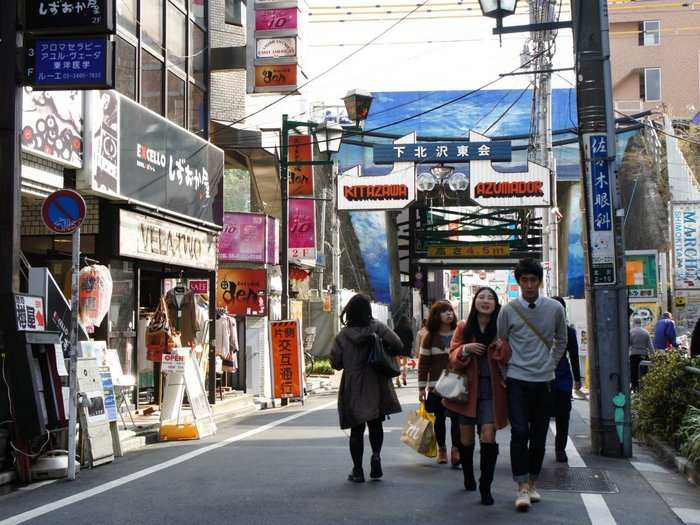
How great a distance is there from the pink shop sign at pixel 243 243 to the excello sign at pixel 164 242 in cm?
505

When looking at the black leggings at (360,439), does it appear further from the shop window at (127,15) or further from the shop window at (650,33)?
the shop window at (650,33)

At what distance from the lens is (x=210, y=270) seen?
18.4 metres

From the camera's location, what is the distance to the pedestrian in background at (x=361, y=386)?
849cm

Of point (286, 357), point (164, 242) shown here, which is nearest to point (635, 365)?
point (286, 357)

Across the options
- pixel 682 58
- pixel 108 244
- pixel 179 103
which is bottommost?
pixel 108 244

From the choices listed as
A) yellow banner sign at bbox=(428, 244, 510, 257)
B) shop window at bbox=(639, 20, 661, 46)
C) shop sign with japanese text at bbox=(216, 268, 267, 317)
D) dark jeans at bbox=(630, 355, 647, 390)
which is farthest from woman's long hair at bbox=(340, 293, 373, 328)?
shop window at bbox=(639, 20, 661, 46)

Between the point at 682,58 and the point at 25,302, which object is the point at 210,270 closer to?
the point at 25,302

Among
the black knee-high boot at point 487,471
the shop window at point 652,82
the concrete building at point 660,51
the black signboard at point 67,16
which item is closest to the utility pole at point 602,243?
the black knee-high boot at point 487,471

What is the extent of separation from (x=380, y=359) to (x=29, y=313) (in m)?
4.03

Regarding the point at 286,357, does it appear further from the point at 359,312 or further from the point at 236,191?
the point at 236,191

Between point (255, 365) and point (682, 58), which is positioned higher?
point (682, 58)

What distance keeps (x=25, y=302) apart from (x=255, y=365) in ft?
41.0

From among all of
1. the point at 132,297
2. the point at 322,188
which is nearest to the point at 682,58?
the point at 322,188

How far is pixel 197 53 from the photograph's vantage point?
1861 centimetres
